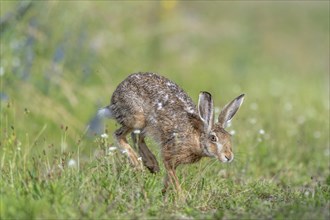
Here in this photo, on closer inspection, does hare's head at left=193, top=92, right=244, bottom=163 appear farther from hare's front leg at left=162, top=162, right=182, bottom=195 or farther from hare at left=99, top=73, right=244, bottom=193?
hare's front leg at left=162, top=162, right=182, bottom=195

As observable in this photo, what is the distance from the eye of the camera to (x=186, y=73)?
16.4 metres

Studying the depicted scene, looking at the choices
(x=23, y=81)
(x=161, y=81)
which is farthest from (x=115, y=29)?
(x=161, y=81)

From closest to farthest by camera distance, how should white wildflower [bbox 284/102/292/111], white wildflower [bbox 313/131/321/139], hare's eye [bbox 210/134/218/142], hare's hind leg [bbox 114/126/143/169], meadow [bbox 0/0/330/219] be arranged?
meadow [bbox 0/0/330/219] → hare's eye [bbox 210/134/218/142] → hare's hind leg [bbox 114/126/143/169] → white wildflower [bbox 313/131/321/139] → white wildflower [bbox 284/102/292/111]

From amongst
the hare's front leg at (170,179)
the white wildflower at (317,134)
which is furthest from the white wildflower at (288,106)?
the hare's front leg at (170,179)

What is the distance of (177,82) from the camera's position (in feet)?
49.8

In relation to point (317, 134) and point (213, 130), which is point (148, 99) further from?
point (317, 134)

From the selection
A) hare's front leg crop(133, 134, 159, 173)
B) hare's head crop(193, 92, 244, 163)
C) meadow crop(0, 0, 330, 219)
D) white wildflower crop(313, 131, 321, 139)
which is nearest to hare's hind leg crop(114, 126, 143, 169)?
hare's front leg crop(133, 134, 159, 173)

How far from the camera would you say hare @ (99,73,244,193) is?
7.03 m

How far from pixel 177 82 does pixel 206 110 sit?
26.7 ft

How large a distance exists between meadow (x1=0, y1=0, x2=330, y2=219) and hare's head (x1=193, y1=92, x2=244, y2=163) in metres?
0.25

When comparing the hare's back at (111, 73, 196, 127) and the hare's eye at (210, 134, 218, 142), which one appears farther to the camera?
the hare's back at (111, 73, 196, 127)

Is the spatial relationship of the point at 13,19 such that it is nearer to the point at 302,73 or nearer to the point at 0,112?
the point at 0,112

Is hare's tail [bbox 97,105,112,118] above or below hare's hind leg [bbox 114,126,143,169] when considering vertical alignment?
above

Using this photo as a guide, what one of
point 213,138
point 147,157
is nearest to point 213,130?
point 213,138
